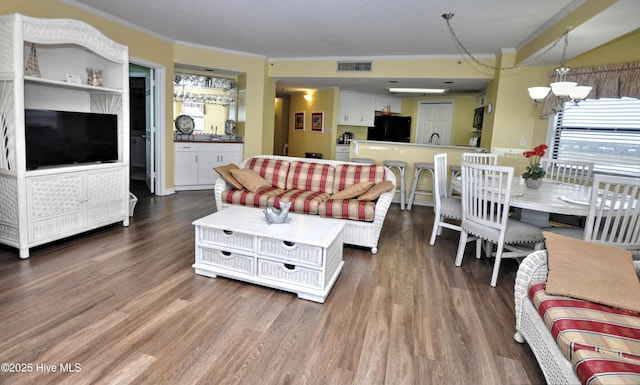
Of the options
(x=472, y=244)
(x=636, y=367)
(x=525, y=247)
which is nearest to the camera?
(x=636, y=367)

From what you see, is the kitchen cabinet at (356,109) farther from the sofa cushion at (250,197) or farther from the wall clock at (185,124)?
the sofa cushion at (250,197)

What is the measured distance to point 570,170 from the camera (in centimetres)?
384

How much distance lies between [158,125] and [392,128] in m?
5.45

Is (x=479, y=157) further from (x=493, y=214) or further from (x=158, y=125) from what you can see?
(x=158, y=125)

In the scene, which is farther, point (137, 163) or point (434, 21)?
point (137, 163)

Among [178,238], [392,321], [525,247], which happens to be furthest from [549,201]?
[178,238]

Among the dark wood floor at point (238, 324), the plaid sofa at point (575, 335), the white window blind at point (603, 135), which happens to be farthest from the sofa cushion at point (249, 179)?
the white window blind at point (603, 135)

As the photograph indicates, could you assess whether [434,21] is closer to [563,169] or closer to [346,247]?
[563,169]

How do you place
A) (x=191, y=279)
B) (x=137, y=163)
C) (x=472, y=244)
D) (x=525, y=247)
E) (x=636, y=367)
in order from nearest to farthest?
(x=636, y=367) → (x=191, y=279) → (x=525, y=247) → (x=472, y=244) → (x=137, y=163)

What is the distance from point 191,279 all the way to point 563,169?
4.04m

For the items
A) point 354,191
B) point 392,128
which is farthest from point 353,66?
point 354,191

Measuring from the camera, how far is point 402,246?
374 cm

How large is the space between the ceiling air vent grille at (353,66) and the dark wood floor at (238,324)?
3921mm

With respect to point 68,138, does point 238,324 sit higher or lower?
lower
